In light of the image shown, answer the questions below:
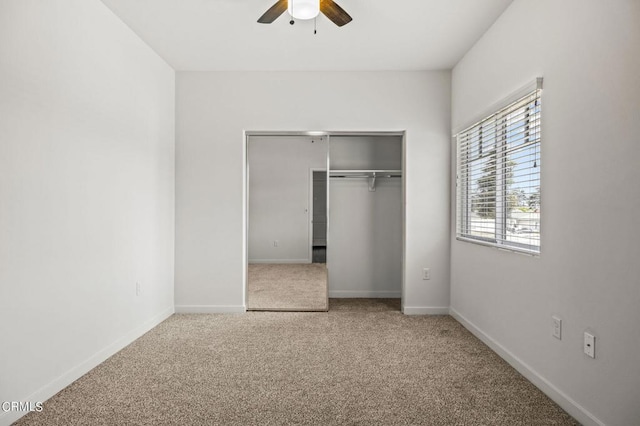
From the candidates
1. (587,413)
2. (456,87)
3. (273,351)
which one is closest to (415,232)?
(456,87)

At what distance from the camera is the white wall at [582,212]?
168cm

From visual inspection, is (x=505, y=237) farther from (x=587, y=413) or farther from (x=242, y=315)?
(x=242, y=315)

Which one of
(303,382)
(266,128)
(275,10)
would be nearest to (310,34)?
(275,10)

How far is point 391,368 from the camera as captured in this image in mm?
2635

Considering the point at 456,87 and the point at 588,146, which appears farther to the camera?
the point at 456,87

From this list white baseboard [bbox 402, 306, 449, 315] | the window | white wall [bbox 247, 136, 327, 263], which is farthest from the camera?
white wall [bbox 247, 136, 327, 263]

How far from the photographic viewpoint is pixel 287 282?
14.3 feet

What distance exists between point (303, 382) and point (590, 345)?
1639mm

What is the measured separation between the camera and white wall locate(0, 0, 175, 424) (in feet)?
6.50

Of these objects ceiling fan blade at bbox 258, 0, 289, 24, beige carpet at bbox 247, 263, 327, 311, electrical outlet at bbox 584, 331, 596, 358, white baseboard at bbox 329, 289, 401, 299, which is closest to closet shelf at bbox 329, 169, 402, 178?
beige carpet at bbox 247, 263, 327, 311

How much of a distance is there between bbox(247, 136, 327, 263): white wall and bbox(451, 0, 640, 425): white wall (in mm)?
2158

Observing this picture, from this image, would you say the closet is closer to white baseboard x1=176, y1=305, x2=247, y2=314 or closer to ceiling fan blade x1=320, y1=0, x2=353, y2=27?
white baseboard x1=176, y1=305, x2=247, y2=314

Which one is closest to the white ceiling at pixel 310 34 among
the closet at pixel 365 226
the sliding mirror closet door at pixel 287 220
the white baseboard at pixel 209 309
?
the sliding mirror closet door at pixel 287 220

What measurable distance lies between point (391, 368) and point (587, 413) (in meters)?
1.13
